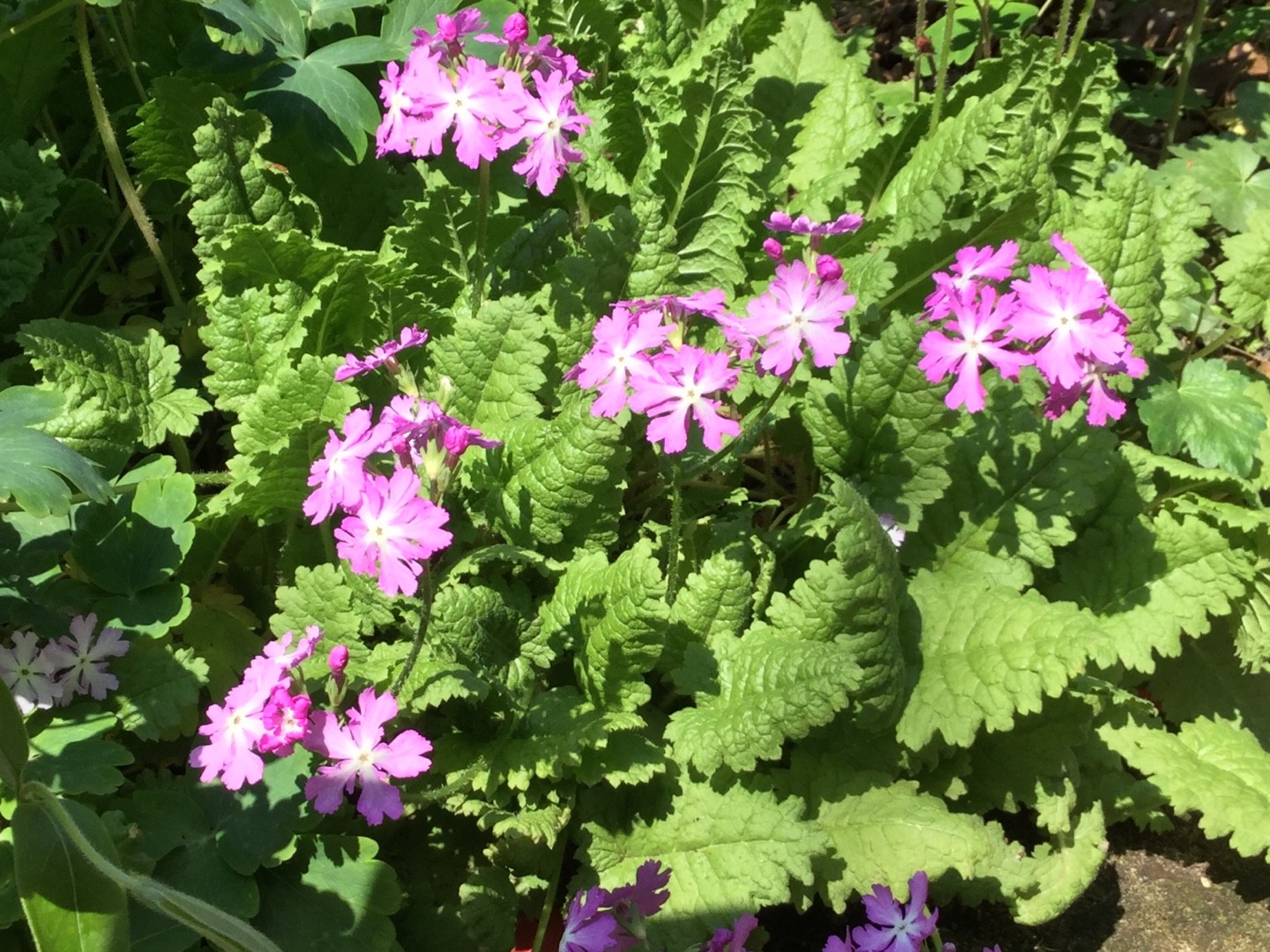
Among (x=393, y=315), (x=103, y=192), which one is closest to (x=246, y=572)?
(x=393, y=315)

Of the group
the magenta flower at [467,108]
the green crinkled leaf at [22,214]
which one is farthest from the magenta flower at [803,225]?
the green crinkled leaf at [22,214]

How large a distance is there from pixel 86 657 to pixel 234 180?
0.98m

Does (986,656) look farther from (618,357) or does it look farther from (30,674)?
(30,674)

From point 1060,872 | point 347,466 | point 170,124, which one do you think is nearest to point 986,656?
point 1060,872

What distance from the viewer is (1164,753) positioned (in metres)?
2.26

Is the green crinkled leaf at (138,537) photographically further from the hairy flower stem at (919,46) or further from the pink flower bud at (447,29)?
the hairy flower stem at (919,46)

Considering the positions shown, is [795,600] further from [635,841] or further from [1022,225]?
[1022,225]

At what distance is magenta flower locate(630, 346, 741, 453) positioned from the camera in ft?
5.47

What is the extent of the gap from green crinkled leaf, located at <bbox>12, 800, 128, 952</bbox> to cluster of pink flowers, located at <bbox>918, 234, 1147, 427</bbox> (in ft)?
4.41

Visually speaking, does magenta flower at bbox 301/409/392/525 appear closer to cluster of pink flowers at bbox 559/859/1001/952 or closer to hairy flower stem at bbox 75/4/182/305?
cluster of pink flowers at bbox 559/859/1001/952

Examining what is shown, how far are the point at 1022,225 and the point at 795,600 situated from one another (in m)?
0.96

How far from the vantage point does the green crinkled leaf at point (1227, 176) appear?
10.3ft

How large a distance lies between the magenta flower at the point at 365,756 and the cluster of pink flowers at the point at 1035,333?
0.99m

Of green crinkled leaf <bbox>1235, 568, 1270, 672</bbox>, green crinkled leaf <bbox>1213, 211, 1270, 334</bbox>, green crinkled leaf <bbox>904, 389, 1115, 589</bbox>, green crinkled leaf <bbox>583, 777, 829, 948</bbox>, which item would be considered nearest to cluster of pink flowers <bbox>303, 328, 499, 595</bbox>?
green crinkled leaf <bbox>583, 777, 829, 948</bbox>
